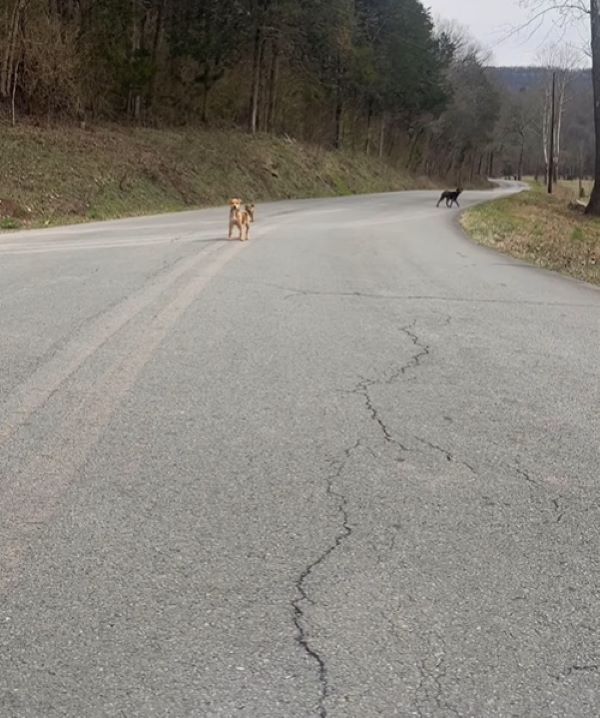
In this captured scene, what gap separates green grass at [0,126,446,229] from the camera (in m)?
25.3

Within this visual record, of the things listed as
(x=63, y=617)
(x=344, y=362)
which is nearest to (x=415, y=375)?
(x=344, y=362)

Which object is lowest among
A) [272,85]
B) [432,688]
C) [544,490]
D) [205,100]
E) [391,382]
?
[432,688]

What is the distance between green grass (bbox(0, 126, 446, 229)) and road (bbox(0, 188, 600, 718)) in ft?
51.5

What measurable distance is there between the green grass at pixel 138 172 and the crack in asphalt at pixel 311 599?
1842 cm

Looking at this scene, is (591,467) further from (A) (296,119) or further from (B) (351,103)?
(B) (351,103)

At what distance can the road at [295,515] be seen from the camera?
2719 millimetres

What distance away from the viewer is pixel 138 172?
1241 inches

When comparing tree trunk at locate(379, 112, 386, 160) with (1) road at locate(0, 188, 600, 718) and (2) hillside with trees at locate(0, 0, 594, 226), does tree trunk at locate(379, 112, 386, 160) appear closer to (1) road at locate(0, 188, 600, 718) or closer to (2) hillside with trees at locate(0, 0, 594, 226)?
(2) hillside with trees at locate(0, 0, 594, 226)

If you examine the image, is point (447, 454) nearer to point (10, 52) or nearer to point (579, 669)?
point (579, 669)

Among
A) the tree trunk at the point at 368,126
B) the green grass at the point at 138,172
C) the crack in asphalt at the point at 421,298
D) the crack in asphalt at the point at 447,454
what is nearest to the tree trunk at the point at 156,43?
the green grass at the point at 138,172

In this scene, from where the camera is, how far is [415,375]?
6.54 m

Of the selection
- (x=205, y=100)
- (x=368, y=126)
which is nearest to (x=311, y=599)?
(x=205, y=100)

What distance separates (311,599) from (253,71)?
151 ft

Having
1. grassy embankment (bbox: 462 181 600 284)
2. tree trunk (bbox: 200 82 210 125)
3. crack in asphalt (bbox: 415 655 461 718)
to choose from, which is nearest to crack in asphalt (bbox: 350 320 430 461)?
crack in asphalt (bbox: 415 655 461 718)
